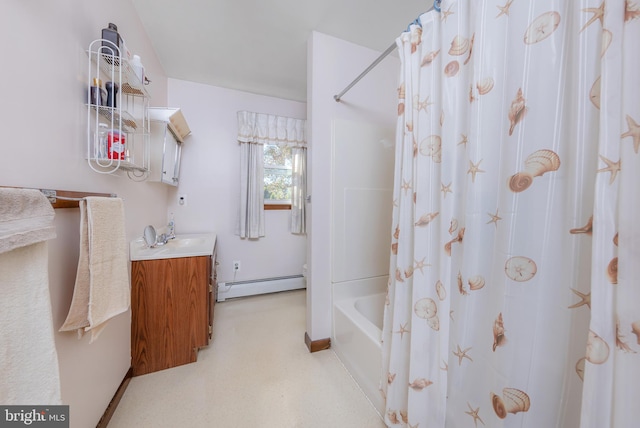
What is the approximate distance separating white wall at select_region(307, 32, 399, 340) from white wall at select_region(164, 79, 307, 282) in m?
1.13

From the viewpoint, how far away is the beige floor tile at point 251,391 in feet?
3.61

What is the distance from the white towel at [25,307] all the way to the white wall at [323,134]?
124 cm

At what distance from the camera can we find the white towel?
503 mm

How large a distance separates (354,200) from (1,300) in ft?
5.22

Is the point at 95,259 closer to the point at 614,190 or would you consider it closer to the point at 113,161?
the point at 113,161

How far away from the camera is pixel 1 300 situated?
50 cm

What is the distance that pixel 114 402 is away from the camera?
3.74 ft

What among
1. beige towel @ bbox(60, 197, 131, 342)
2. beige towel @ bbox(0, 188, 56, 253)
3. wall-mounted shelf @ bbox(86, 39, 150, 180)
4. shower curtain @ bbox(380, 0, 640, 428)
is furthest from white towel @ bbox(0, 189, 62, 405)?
shower curtain @ bbox(380, 0, 640, 428)

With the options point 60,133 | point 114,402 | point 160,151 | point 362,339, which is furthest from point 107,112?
point 362,339

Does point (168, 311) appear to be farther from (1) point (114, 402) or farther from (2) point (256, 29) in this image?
(2) point (256, 29)

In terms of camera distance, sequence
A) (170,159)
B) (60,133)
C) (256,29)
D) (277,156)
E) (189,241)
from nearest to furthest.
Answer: (60,133) → (256,29) → (170,159) → (189,241) → (277,156)

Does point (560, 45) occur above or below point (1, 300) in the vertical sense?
above

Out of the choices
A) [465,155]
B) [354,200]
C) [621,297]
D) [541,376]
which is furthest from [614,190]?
[354,200]

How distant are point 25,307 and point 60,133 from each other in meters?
0.67
